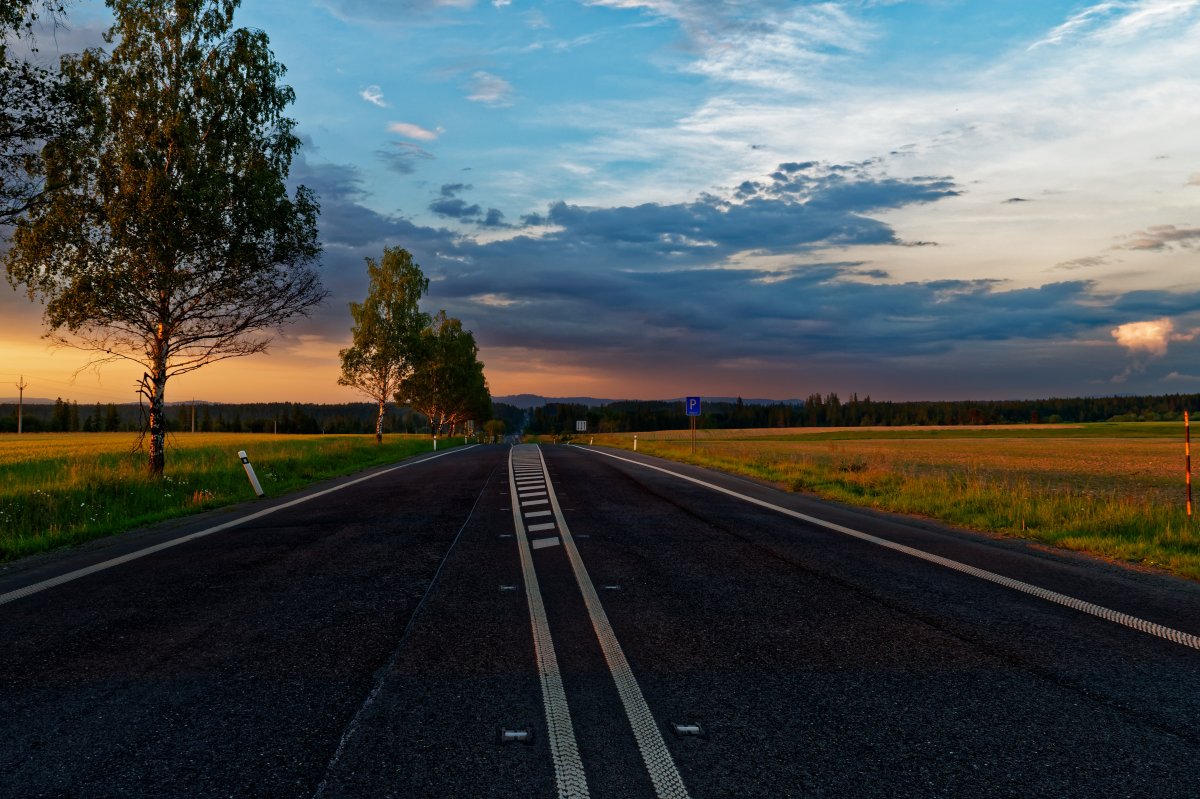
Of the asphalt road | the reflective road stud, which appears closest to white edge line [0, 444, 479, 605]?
the asphalt road

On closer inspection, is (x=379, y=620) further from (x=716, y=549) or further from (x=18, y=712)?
(x=716, y=549)

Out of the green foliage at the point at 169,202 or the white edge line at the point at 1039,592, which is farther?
the green foliage at the point at 169,202

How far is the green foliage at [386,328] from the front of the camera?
50875 millimetres

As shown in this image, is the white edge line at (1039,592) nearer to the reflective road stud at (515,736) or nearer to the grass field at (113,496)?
the reflective road stud at (515,736)

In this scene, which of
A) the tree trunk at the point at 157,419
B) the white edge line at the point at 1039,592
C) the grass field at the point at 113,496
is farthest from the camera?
the tree trunk at the point at 157,419

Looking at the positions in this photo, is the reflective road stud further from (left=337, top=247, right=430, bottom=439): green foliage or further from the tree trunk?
(left=337, top=247, right=430, bottom=439): green foliage

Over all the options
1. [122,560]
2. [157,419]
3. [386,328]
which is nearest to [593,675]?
[122,560]

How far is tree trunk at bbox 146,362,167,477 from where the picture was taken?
55.6 ft

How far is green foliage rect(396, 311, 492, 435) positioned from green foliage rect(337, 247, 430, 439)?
141cm

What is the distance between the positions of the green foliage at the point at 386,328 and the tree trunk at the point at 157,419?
99.6 feet

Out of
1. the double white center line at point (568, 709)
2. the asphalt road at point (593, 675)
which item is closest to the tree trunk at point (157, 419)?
the asphalt road at point (593, 675)

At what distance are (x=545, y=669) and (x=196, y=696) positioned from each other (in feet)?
6.28

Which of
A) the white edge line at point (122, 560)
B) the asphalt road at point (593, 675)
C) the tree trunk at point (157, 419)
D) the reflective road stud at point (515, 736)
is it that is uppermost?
the tree trunk at point (157, 419)

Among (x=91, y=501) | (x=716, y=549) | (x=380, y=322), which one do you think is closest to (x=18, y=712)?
(x=716, y=549)
